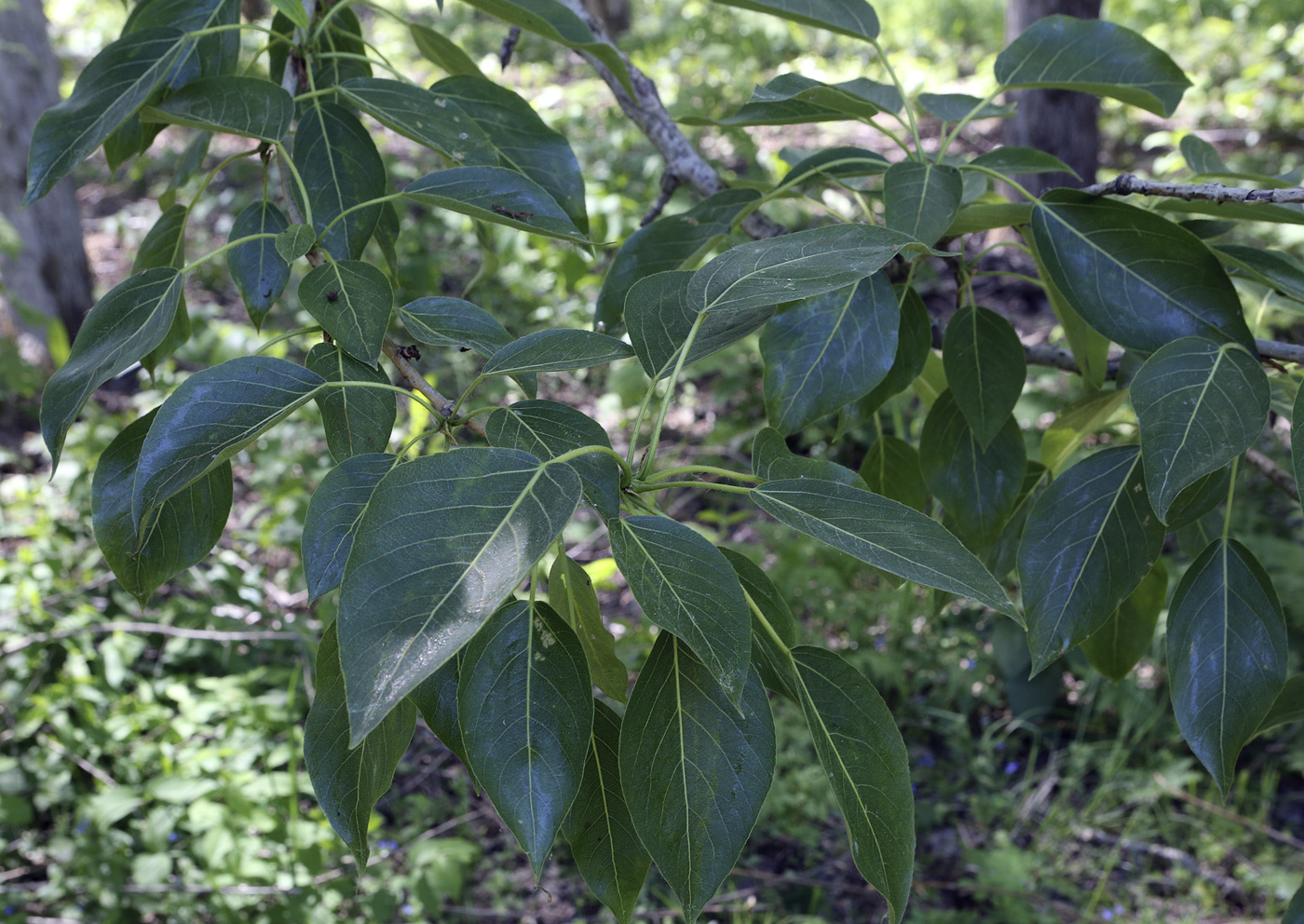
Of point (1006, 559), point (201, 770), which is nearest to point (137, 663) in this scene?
point (201, 770)

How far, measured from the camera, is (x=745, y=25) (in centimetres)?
716

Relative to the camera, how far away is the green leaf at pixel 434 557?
41 cm

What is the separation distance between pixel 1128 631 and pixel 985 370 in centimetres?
36

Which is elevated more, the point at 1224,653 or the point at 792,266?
the point at 792,266

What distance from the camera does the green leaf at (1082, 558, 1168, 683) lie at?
0.95 m

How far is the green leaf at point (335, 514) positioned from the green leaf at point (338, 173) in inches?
11.9

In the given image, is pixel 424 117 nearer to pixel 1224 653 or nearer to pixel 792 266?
pixel 792 266

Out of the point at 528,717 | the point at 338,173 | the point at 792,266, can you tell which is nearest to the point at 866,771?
the point at 528,717

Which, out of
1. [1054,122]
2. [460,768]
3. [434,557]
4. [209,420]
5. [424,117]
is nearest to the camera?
[434,557]

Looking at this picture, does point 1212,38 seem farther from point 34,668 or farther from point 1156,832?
point 34,668

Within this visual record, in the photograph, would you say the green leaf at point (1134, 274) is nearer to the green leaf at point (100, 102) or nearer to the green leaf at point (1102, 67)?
the green leaf at point (1102, 67)

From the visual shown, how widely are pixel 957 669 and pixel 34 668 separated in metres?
2.49

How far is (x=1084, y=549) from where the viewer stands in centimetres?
74

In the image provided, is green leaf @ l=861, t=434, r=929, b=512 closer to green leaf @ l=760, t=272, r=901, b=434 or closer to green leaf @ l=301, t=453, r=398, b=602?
green leaf @ l=760, t=272, r=901, b=434
